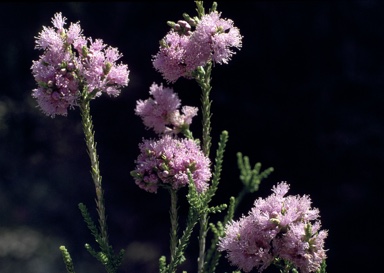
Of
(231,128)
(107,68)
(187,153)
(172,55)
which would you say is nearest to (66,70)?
(107,68)

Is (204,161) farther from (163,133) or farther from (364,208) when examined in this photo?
(364,208)

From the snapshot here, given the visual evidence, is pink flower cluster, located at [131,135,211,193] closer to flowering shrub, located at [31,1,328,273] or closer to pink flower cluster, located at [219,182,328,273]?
flowering shrub, located at [31,1,328,273]

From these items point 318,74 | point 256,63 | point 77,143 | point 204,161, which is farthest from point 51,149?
point 204,161

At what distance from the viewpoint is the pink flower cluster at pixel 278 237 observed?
1475mm

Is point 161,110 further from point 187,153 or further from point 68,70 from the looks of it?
point 68,70

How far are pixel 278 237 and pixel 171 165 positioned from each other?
1.19 ft

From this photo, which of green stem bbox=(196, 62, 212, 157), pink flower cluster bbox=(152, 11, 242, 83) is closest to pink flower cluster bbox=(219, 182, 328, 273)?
green stem bbox=(196, 62, 212, 157)

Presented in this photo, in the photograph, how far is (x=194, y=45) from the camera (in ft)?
5.41

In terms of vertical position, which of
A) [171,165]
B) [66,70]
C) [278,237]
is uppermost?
[66,70]

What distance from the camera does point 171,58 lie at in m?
1.66

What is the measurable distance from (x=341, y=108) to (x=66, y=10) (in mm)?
2001

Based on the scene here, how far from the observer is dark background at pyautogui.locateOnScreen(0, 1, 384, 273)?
3.28 m

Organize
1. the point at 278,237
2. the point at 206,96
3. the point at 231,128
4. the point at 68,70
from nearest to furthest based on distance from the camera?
the point at 278,237 < the point at 68,70 < the point at 206,96 < the point at 231,128

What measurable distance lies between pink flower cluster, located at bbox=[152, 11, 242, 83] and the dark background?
1.75m
